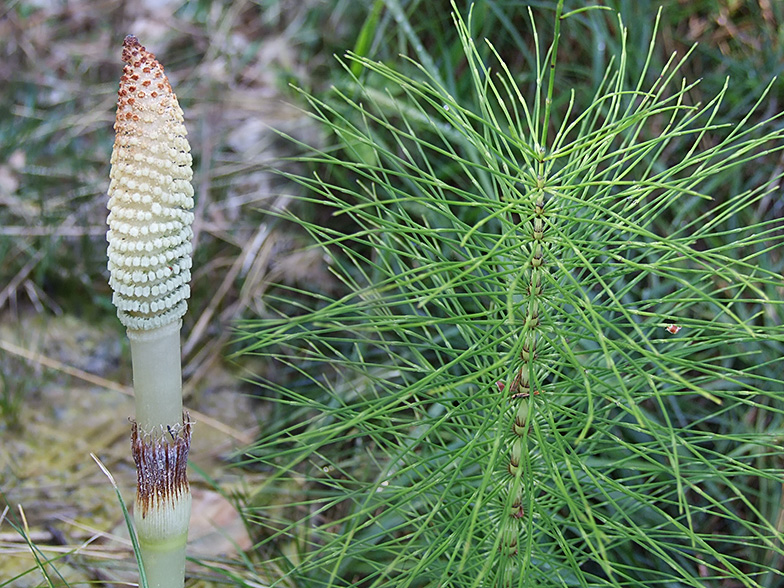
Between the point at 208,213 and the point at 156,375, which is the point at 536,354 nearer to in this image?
the point at 156,375

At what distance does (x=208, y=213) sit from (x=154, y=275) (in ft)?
5.58

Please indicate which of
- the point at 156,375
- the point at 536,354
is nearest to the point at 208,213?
the point at 156,375

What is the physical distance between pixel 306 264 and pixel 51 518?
3.73 ft

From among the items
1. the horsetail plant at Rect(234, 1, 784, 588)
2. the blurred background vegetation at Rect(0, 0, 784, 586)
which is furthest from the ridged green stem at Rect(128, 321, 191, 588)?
the blurred background vegetation at Rect(0, 0, 784, 586)

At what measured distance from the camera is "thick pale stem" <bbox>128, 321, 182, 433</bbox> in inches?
50.9

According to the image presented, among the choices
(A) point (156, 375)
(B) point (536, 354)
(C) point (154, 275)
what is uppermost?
(C) point (154, 275)

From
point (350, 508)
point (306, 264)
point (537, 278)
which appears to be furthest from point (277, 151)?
point (537, 278)

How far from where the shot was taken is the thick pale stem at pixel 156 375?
1293mm

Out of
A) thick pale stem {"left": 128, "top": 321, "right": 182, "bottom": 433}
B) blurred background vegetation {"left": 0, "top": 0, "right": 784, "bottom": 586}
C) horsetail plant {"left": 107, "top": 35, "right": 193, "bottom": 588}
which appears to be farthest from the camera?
blurred background vegetation {"left": 0, "top": 0, "right": 784, "bottom": 586}

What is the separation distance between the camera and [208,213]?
2848mm

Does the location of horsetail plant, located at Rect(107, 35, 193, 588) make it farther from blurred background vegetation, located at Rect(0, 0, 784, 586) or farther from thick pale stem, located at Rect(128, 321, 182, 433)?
blurred background vegetation, located at Rect(0, 0, 784, 586)

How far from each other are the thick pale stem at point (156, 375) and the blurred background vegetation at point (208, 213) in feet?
1.73

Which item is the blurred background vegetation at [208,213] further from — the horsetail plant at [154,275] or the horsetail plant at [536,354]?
the horsetail plant at [154,275]

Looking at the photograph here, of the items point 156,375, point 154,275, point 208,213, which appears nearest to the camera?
point 154,275
